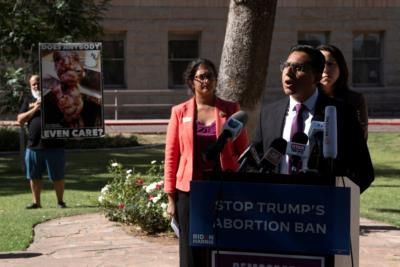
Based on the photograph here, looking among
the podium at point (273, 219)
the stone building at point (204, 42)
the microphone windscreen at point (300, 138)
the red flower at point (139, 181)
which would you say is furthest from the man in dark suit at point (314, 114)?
the stone building at point (204, 42)

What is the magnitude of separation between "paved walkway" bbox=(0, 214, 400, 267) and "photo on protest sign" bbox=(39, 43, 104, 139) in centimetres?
295

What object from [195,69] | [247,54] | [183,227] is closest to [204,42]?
[247,54]

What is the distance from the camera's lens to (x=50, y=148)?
11406 millimetres

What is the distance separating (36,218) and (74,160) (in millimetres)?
9109

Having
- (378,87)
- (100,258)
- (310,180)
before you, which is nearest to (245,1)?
(100,258)

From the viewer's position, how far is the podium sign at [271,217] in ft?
11.0

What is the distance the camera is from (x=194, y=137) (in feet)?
18.9

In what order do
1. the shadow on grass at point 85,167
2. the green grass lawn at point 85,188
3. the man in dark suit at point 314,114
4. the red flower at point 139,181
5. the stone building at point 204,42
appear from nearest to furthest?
the man in dark suit at point 314,114, the red flower at point 139,181, the green grass lawn at point 85,188, the shadow on grass at point 85,167, the stone building at point 204,42

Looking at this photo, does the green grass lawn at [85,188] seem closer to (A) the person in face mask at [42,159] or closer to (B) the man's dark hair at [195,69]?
(A) the person in face mask at [42,159]

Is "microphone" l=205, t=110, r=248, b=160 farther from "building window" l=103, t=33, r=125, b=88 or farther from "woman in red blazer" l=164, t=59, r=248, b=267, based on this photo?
"building window" l=103, t=33, r=125, b=88

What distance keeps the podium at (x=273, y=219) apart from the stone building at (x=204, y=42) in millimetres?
28371

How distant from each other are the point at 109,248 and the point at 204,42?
81.4 feet

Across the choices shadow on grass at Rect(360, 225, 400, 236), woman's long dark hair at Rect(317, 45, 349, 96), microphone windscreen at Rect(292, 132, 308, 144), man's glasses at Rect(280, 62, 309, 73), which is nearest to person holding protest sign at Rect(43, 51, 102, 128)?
shadow on grass at Rect(360, 225, 400, 236)

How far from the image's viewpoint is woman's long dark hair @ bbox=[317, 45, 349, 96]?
575 cm
